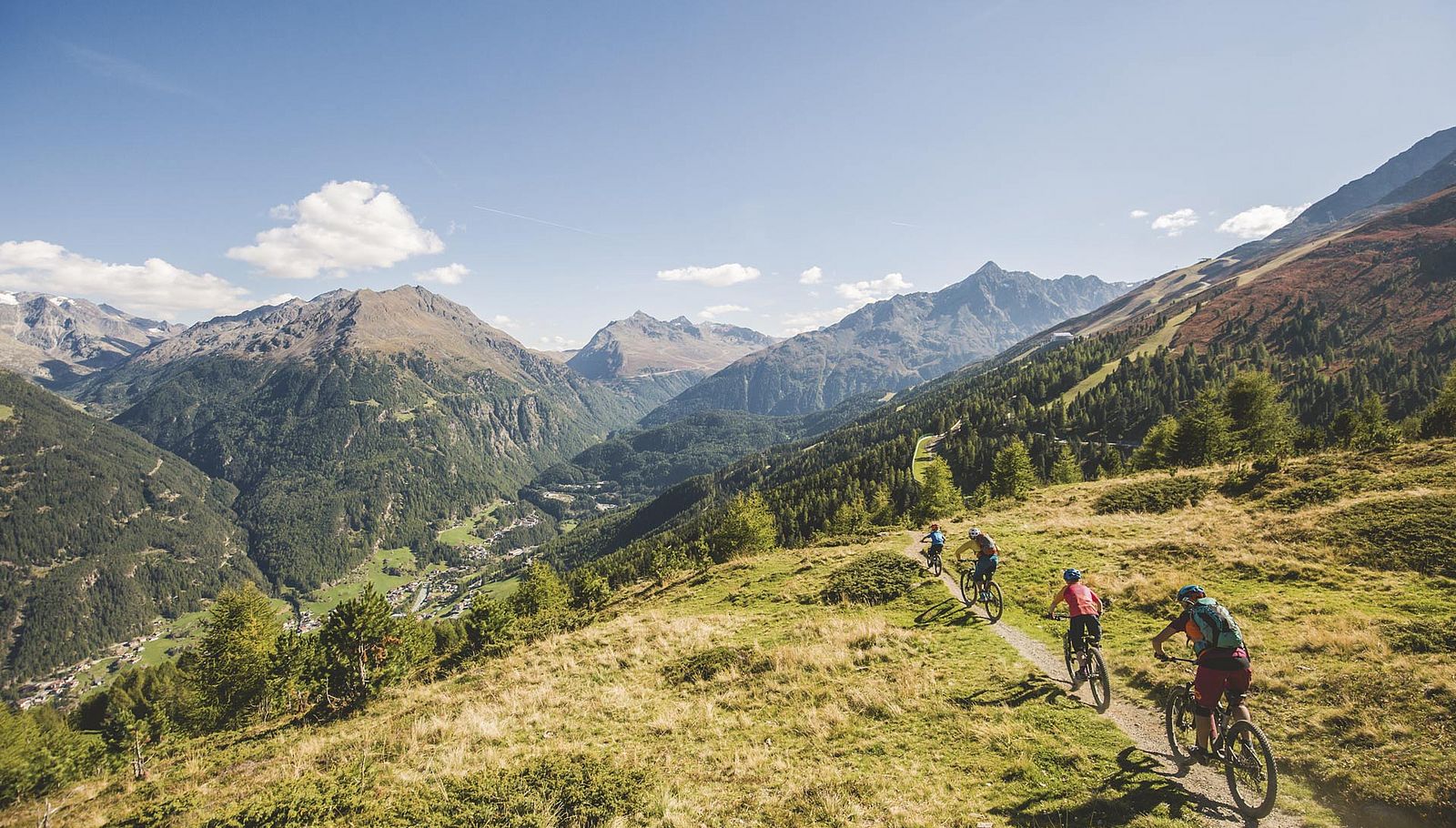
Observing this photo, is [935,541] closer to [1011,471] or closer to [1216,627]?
[1216,627]

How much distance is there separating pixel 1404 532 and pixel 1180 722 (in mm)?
18550

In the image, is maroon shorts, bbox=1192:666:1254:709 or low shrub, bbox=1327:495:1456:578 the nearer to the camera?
maroon shorts, bbox=1192:666:1254:709

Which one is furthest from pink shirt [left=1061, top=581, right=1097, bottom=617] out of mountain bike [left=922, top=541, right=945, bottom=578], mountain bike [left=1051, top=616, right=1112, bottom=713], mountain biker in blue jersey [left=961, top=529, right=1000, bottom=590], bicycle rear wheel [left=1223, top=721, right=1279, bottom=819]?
mountain bike [left=922, top=541, right=945, bottom=578]

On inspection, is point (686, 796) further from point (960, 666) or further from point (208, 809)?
point (208, 809)

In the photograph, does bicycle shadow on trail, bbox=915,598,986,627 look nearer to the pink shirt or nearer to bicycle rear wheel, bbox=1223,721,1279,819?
the pink shirt

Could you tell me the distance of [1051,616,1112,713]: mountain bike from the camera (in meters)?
13.2

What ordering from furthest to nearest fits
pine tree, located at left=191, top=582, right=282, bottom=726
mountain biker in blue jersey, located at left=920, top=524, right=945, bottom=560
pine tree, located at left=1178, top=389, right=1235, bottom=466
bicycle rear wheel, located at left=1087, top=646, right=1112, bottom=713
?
pine tree, located at left=1178, top=389, right=1235, bottom=466 → pine tree, located at left=191, top=582, right=282, bottom=726 → mountain biker in blue jersey, located at left=920, top=524, right=945, bottom=560 → bicycle rear wheel, located at left=1087, top=646, right=1112, bottom=713

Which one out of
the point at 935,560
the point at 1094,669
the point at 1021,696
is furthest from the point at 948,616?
the point at 1094,669

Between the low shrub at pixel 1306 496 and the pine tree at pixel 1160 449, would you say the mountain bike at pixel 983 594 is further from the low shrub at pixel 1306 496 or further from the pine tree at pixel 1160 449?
the pine tree at pixel 1160 449

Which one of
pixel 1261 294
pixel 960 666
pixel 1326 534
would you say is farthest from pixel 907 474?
pixel 1261 294

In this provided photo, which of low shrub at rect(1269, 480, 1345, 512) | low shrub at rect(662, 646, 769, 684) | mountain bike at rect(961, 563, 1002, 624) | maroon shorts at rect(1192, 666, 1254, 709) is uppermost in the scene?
maroon shorts at rect(1192, 666, 1254, 709)

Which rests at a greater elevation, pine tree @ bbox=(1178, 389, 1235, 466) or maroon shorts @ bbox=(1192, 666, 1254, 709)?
maroon shorts @ bbox=(1192, 666, 1254, 709)

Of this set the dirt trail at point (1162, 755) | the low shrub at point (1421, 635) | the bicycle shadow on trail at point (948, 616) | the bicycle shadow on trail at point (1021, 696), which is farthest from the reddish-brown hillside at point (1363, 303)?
the bicycle shadow on trail at point (1021, 696)

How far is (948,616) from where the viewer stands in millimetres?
22406
